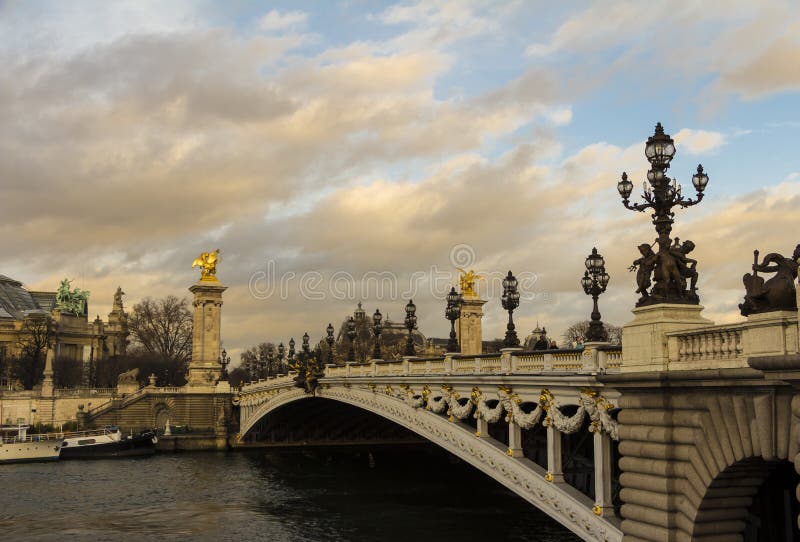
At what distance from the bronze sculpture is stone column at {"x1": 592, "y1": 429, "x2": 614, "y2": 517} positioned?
213 inches

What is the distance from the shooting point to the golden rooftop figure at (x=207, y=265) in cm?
8275

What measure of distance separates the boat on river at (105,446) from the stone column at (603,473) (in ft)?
158

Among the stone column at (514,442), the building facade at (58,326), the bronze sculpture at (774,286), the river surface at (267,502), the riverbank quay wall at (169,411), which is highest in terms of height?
the building facade at (58,326)

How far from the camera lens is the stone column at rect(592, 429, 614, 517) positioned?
16.5m

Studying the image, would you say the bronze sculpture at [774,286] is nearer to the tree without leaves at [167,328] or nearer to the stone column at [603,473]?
the stone column at [603,473]

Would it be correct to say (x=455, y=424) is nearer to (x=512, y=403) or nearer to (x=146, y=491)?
(x=512, y=403)

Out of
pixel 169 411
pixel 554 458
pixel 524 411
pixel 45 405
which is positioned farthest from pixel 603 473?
pixel 45 405

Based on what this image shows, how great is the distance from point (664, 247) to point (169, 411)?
216 feet

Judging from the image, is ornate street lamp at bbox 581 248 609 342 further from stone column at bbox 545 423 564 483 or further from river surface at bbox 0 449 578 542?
river surface at bbox 0 449 578 542

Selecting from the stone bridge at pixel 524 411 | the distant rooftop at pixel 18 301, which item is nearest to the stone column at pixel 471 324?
the stone bridge at pixel 524 411

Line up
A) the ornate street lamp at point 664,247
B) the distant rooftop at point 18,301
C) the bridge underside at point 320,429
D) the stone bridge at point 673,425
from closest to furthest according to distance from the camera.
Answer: the stone bridge at point 673,425
the ornate street lamp at point 664,247
the bridge underside at point 320,429
the distant rooftop at point 18,301

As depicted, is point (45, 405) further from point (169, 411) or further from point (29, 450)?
point (29, 450)

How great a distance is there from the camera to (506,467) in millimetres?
20859

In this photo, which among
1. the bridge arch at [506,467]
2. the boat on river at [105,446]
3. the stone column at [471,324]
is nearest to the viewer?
the bridge arch at [506,467]
